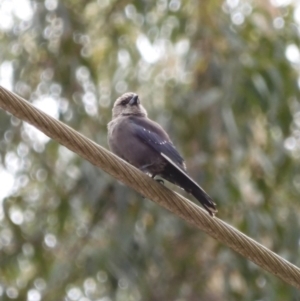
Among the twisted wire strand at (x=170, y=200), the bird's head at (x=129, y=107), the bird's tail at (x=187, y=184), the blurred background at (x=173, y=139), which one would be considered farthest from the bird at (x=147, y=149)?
the blurred background at (x=173, y=139)

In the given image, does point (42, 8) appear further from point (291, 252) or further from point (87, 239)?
point (291, 252)

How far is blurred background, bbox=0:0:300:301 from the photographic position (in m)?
6.41

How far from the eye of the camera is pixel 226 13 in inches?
281

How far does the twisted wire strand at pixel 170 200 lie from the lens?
3449 mm

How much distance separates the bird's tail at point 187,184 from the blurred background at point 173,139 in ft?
6.06

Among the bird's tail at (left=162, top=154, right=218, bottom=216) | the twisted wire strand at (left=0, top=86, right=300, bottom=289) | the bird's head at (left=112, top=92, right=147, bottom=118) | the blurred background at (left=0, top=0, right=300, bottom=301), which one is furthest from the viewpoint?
the blurred background at (left=0, top=0, right=300, bottom=301)

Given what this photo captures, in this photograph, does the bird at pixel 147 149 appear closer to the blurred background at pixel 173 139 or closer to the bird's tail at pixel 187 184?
the bird's tail at pixel 187 184

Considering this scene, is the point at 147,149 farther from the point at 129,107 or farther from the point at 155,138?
the point at 129,107

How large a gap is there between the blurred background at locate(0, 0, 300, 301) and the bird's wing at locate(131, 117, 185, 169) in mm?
1615

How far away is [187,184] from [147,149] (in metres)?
0.39

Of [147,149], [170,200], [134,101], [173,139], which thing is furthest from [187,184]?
[173,139]

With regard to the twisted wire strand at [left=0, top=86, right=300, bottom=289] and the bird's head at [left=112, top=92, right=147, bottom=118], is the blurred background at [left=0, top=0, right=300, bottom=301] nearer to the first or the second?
the bird's head at [left=112, top=92, right=147, bottom=118]

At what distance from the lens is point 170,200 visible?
3.71 meters

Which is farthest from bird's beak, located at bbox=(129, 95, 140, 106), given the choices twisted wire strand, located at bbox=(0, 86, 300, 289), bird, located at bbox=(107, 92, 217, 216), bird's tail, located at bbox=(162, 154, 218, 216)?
twisted wire strand, located at bbox=(0, 86, 300, 289)
